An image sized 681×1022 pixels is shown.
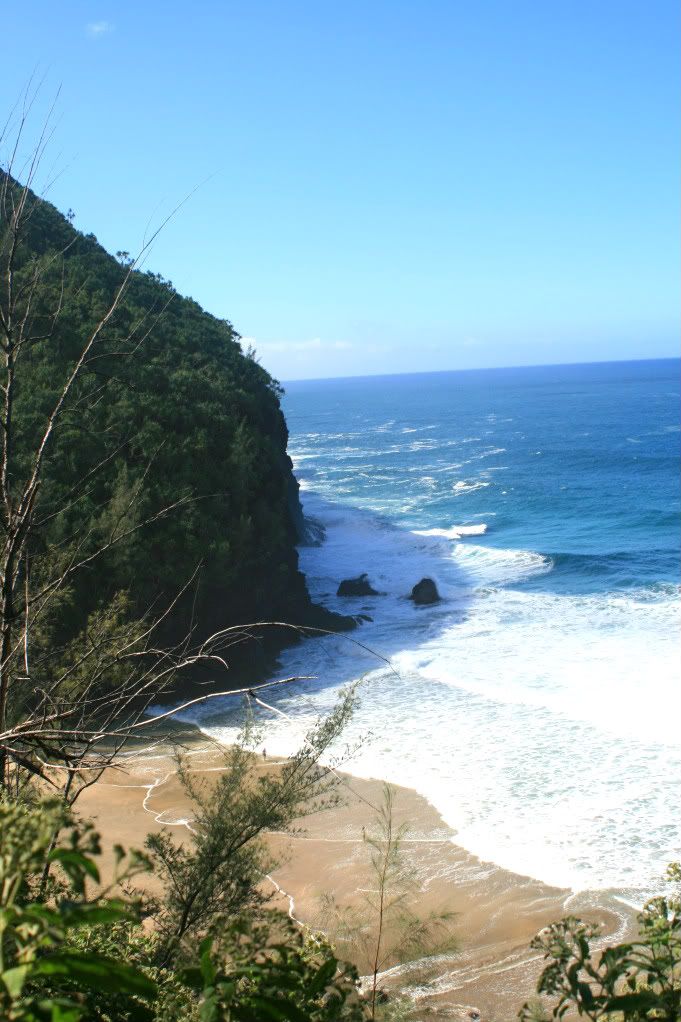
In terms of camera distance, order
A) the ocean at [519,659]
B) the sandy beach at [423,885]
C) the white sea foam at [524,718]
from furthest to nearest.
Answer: the ocean at [519,659], the white sea foam at [524,718], the sandy beach at [423,885]

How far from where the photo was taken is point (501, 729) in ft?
61.5

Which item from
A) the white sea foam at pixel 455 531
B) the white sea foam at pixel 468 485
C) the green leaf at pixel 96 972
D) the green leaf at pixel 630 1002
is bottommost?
the white sea foam at pixel 455 531

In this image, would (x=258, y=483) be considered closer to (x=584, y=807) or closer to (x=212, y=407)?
(x=212, y=407)

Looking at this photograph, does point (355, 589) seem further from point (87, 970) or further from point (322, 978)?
point (87, 970)

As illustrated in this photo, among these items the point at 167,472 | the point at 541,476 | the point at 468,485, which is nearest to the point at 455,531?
the point at 468,485

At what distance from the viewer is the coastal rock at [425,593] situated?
101 ft

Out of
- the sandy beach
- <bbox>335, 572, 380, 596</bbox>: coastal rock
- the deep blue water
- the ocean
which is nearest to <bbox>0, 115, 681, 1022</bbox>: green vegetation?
the sandy beach

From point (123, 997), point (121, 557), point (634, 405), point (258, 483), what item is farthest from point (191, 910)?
point (634, 405)

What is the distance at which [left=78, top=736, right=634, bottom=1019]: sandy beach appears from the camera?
34.6 feet

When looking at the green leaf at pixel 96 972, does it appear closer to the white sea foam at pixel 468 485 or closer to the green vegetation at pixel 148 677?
the green vegetation at pixel 148 677

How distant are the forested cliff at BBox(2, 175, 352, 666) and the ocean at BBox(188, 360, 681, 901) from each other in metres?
3.05

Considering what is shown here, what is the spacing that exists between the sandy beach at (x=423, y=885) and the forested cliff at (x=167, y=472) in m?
4.19

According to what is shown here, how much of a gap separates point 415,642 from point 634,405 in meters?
89.8

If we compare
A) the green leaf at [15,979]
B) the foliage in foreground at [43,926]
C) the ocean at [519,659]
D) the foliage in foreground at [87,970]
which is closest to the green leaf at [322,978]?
the foliage in foreground at [87,970]
